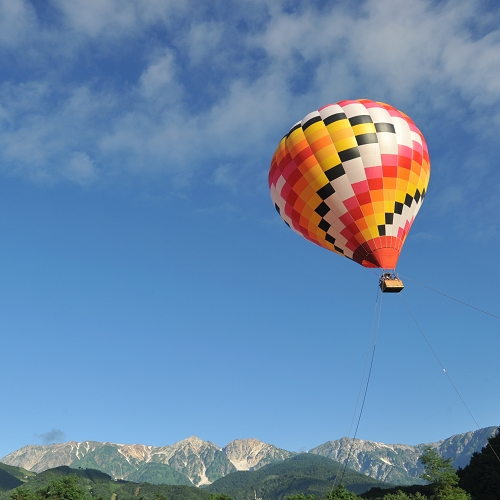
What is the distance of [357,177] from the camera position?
30922 mm

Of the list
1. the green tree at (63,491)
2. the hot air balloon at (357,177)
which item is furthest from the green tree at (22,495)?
the hot air balloon at (357,177)

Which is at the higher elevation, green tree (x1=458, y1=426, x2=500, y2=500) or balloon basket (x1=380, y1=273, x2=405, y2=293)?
balloon basket (x1=380, y1=273, x2=405, y2=293)

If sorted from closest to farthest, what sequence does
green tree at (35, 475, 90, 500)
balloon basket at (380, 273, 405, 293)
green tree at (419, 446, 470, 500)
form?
1. balloon basket at (380, 273, 405, 293)
2. green tree at (35, 475, 90, 500)
3. green tree at (419, 446, 470, 500)

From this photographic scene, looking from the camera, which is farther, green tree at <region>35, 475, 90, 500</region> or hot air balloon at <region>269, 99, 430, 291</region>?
green tree at <region>35, 475, 90, 500</region>

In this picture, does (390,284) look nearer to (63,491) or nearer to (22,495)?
(63,491)

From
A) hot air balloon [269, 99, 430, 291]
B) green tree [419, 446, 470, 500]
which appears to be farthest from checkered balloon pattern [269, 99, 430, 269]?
green tree [419, 446, 470, 500]

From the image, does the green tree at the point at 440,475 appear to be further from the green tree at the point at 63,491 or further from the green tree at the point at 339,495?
the green tree at the point at 63,491

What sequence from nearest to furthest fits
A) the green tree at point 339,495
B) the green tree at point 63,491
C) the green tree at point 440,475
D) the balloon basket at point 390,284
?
the balloon basket at point 390,284 < the green tree at point 339,495 < the green tree at point 63,491 < the green tree at point 440,475

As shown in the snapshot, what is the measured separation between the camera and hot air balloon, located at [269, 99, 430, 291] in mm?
30828

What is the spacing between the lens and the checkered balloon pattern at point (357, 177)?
30.8 meters

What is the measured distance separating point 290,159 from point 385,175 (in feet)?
20.7

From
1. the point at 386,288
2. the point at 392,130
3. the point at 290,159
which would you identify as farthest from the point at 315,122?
the point at 386,288

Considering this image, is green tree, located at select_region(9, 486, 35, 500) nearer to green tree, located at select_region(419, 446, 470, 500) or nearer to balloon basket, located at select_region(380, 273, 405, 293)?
green tree, located at select_region(419, 446, 470, 500)

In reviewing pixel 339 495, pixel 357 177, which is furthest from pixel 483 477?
pixel 357 177
